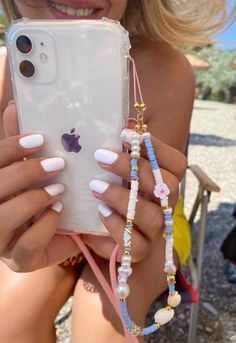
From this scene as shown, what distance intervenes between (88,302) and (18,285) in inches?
6.5

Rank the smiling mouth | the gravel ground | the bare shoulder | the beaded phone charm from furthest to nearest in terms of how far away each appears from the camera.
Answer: the gravel ground, the bare shoulder, the smiling mouth, the beaded phone charm

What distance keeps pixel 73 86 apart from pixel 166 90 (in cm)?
39

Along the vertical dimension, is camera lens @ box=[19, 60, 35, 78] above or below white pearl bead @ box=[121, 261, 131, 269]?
above

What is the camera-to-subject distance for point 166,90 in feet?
3.53

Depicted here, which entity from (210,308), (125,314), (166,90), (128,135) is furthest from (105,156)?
(210,308)

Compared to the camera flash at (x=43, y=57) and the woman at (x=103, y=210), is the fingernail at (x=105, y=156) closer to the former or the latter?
the woman at (x=103, y=210)

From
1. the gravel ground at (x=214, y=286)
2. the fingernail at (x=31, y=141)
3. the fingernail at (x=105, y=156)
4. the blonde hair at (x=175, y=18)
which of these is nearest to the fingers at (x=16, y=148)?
the fingernail at (x=31, y=141)

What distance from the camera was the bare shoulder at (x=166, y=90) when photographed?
107 centimetres

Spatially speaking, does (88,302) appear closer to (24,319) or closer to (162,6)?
(24,319)

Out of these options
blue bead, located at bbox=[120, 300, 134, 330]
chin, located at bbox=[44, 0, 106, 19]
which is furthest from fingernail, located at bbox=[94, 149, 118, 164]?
chin, located at bbox=[44, 0, 106, 19]

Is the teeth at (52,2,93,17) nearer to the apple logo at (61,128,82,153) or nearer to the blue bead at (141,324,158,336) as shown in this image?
the apple logo at (61,128,82,153)

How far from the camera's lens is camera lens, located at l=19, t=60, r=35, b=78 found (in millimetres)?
734

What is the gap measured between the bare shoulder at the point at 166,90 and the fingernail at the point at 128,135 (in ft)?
1.14

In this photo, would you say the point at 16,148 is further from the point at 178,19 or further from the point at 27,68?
the point at 178,19
